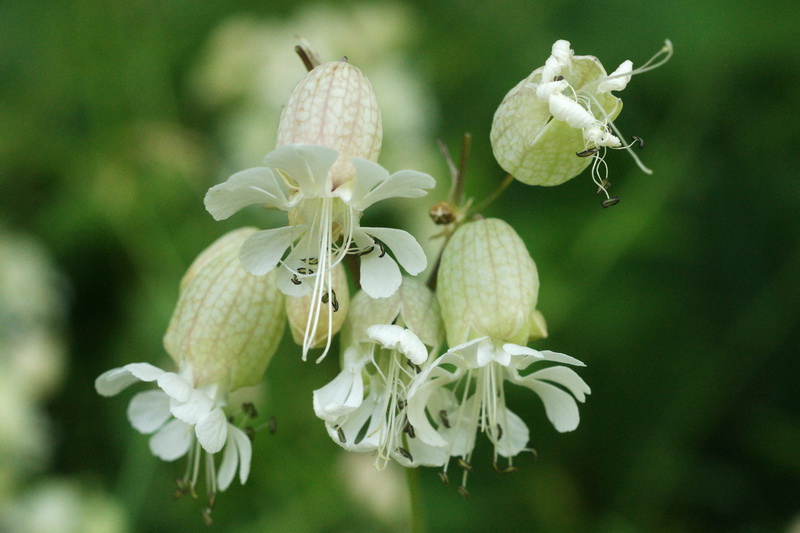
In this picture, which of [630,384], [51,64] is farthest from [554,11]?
[51,64]

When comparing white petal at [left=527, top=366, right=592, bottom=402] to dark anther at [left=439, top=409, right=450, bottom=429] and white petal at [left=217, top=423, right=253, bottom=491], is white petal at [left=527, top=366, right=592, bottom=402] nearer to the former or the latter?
dark anther at [left=439, top=409, right=450, bottom=429]

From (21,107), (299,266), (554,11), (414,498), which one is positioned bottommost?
(21,107)

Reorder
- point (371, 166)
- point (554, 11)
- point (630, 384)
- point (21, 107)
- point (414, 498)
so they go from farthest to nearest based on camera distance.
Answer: point (21, 107)
point (554, 11)
point (630, 384)
point (414, 498)
point (371, 166)

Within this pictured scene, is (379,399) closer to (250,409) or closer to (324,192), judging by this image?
(250,409)

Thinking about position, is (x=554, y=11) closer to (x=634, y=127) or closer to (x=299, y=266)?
(x=634, y=127)

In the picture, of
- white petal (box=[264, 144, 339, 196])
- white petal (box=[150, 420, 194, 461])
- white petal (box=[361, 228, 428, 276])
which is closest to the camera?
white petal (box=[264, 144, 339, 196])

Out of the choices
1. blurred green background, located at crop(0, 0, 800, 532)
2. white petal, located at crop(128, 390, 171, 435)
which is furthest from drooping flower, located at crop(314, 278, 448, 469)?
blurred green background, located at crop(0, 0, 800, 532)

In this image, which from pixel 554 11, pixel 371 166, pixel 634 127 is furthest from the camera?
pixel 554 11
